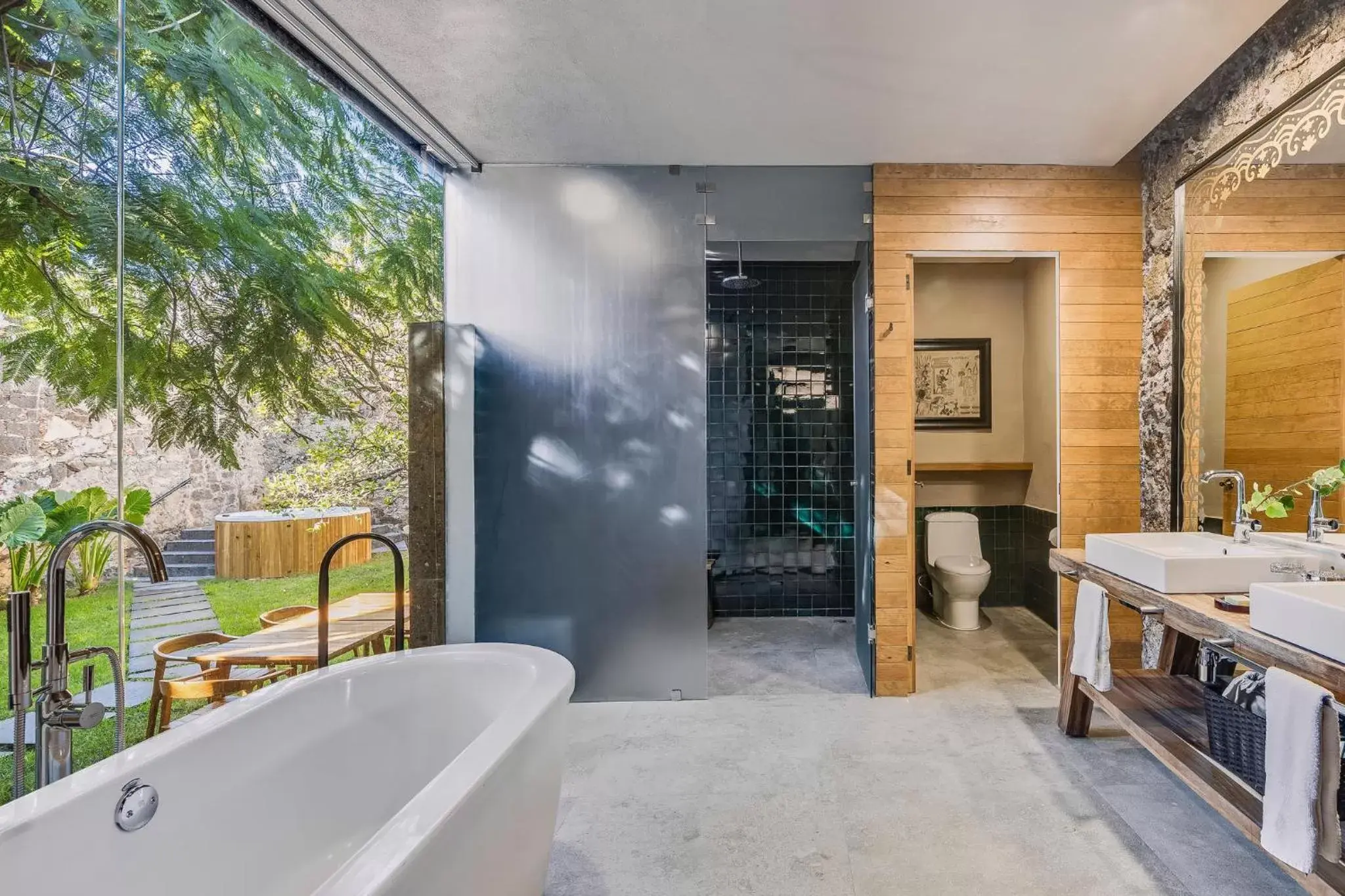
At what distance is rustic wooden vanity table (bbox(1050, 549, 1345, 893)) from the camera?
1544 millimetres

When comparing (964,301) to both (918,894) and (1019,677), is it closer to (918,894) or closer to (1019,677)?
(1019,677)

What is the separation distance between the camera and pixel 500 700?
6.49ft

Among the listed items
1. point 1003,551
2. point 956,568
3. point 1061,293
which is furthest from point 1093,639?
point 1003,551

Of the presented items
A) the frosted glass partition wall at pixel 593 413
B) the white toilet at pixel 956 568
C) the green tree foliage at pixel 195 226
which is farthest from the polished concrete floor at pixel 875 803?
the green tree foliage at pixel 195 226

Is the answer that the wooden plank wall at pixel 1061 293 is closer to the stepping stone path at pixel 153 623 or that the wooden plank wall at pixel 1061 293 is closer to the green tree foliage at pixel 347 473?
the green tree foliage at pixel 347 473

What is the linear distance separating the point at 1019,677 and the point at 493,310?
3.25m

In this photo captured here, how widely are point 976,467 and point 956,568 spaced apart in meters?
0.72

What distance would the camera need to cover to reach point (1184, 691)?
244 centimetres

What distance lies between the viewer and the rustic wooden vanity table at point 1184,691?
1544mm

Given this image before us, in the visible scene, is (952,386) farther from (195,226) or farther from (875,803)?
(195,226)

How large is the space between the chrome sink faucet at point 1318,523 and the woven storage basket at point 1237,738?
2.20 feet

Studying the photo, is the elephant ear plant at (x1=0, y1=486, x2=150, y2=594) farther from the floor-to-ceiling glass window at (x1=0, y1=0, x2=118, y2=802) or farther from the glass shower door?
the glass shower door

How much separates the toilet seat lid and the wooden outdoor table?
126 inches

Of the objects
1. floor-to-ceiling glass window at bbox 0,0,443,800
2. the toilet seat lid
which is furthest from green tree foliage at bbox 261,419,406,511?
the toilet seat lid
